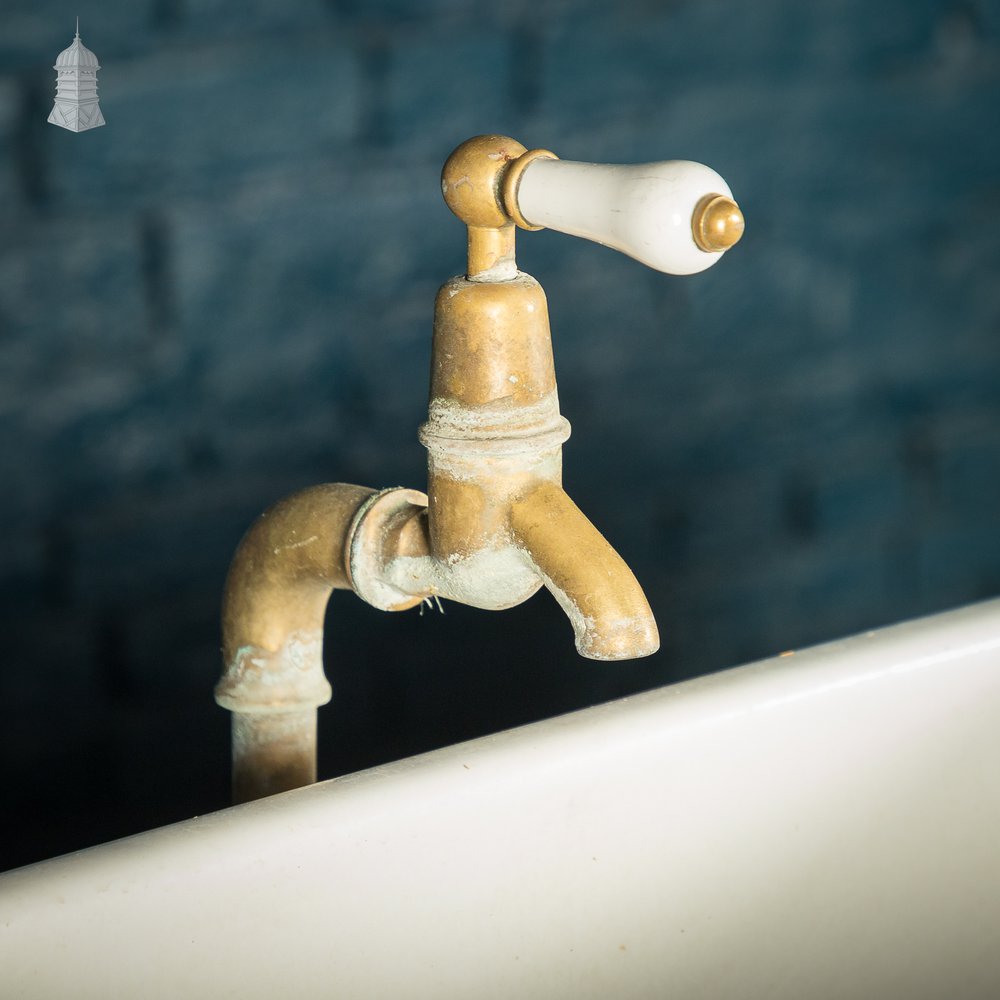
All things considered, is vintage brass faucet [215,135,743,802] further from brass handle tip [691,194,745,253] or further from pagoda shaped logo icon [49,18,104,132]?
pagoda shaped logo icon [49,18,104,132]

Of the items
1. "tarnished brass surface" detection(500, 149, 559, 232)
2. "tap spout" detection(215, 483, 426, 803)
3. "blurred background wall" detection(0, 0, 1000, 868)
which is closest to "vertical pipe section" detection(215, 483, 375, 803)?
"tap spout" detection(215, 483, 426, 803)

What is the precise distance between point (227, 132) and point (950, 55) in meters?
0.54

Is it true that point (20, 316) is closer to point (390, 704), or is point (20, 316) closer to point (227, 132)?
point (227, 132)

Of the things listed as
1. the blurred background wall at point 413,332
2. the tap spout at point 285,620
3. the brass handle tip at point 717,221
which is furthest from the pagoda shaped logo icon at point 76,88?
the brass handle tip at point 717,221

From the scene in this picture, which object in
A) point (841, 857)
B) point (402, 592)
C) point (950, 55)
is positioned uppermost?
point (950, 55)

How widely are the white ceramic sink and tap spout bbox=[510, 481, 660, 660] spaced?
0.12 meters

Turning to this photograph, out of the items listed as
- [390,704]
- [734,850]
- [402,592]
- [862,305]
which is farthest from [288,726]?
[862,305]

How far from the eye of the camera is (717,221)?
1.22 ft

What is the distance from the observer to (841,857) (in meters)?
0.62

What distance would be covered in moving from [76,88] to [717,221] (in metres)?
0.46

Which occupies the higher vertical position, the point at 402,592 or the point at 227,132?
the point at 227,132

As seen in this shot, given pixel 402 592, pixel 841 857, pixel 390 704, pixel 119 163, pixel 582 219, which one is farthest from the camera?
pixel 390 704

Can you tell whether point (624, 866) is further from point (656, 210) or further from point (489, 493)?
point (656, 210)

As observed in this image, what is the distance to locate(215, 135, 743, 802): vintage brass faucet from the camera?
1.27ft
